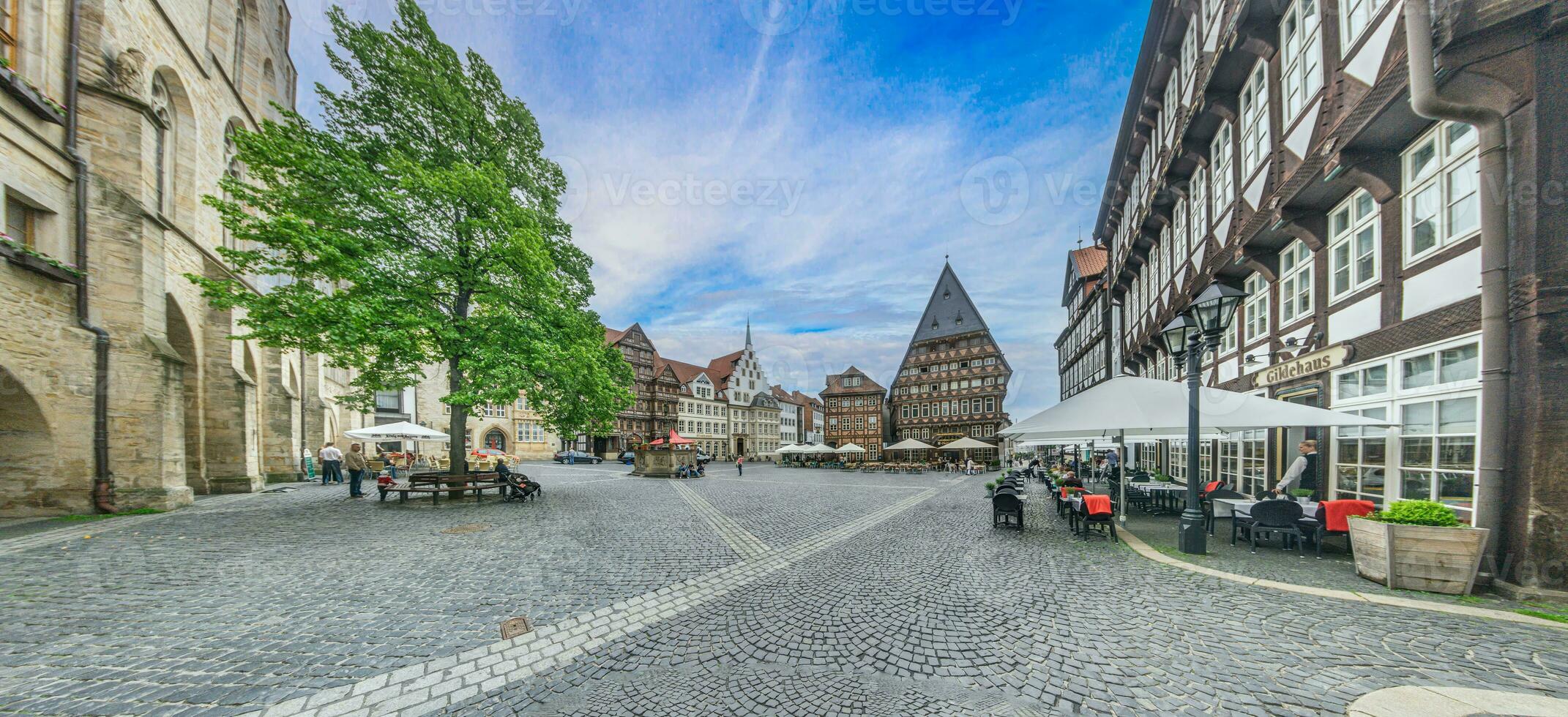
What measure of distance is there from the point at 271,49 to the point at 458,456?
21479 millimetres

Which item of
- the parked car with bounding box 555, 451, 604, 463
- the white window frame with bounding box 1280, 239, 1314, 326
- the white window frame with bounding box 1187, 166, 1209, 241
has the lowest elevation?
the parked car with bounding box 555, 451, 604, 463

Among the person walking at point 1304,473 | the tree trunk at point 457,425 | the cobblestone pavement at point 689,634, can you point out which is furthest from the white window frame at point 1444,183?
the tree trunk at point 457,425

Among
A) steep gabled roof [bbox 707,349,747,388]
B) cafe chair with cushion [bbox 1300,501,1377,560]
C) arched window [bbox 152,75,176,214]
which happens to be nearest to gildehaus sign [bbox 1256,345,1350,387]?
cafe chair with cushion [bbox 1300,501,1377,560]

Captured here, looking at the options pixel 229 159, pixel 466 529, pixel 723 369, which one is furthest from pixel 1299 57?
pixel 723 369

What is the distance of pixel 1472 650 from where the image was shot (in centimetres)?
377

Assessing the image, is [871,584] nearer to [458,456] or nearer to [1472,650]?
[1472,650]

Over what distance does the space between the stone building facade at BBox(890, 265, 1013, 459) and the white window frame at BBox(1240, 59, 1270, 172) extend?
3196cm

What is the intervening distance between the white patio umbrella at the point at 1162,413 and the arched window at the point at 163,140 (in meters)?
21.5

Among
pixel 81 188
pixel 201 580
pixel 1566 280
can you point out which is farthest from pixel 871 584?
pixel 81 188

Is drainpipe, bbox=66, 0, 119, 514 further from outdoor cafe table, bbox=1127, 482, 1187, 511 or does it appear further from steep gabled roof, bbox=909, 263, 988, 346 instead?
steep gabled roof, bbox=909, 263, 988, 346

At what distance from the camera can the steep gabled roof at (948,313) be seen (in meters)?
45.4

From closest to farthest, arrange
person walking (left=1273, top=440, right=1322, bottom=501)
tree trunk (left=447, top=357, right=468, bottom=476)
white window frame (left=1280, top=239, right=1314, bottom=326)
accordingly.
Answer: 1. person walking (left=1273, top=440, right=1322, bottom=501)
2. white window frame (left=1280, top=239, right=1314, bottom=326)
3. tree trunk (left=447, top=357, right=468, bottom=476)

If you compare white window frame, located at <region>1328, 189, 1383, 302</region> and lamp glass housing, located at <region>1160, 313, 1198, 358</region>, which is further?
lamp glass housing, located at <region>1160, 313, 1198, 358</region>

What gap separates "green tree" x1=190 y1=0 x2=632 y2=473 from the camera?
34.5 ft
